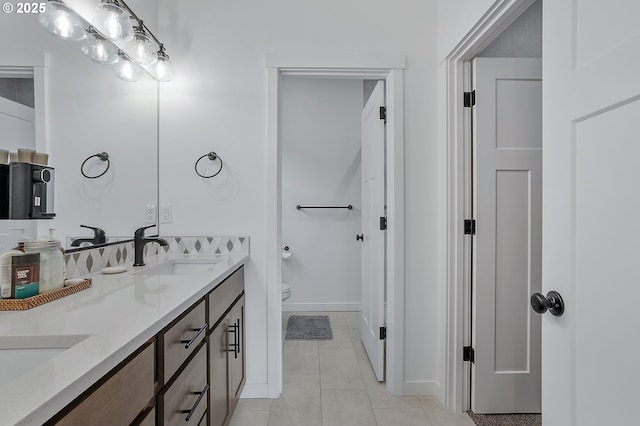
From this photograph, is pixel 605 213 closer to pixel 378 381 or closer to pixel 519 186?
pixel 519 186

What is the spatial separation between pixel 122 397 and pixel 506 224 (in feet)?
6.15

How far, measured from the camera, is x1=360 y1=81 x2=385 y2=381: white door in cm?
212

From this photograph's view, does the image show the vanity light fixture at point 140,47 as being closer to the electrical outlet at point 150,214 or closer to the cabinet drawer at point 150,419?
the electrical outlet at point 150,214

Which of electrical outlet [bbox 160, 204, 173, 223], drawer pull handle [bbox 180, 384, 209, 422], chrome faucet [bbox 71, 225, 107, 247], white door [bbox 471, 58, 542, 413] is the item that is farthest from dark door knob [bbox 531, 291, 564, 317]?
electrical outlet [bbox 160, 204, 173, 223]

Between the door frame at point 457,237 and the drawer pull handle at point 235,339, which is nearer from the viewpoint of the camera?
the drawer pull handle at point 235,339

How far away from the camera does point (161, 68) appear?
72.1 inches

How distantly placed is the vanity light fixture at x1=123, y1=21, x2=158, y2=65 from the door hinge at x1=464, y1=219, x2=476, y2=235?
2029 millimetres

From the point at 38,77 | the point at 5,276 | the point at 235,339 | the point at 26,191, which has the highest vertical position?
the point at 38,77

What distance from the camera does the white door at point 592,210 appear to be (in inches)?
A: 29.5

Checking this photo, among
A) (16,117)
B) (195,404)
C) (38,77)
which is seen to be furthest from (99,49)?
(195,404)

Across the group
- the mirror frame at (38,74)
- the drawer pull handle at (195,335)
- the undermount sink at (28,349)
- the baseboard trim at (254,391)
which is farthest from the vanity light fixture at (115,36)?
the baseboard trim at (254,391)

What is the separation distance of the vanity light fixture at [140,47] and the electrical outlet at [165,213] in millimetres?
836

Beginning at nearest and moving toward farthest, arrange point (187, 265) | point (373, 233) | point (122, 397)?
point (122, 397) < point (187, 265) < point (373, 233)

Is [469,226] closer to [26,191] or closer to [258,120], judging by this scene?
[258,120]
